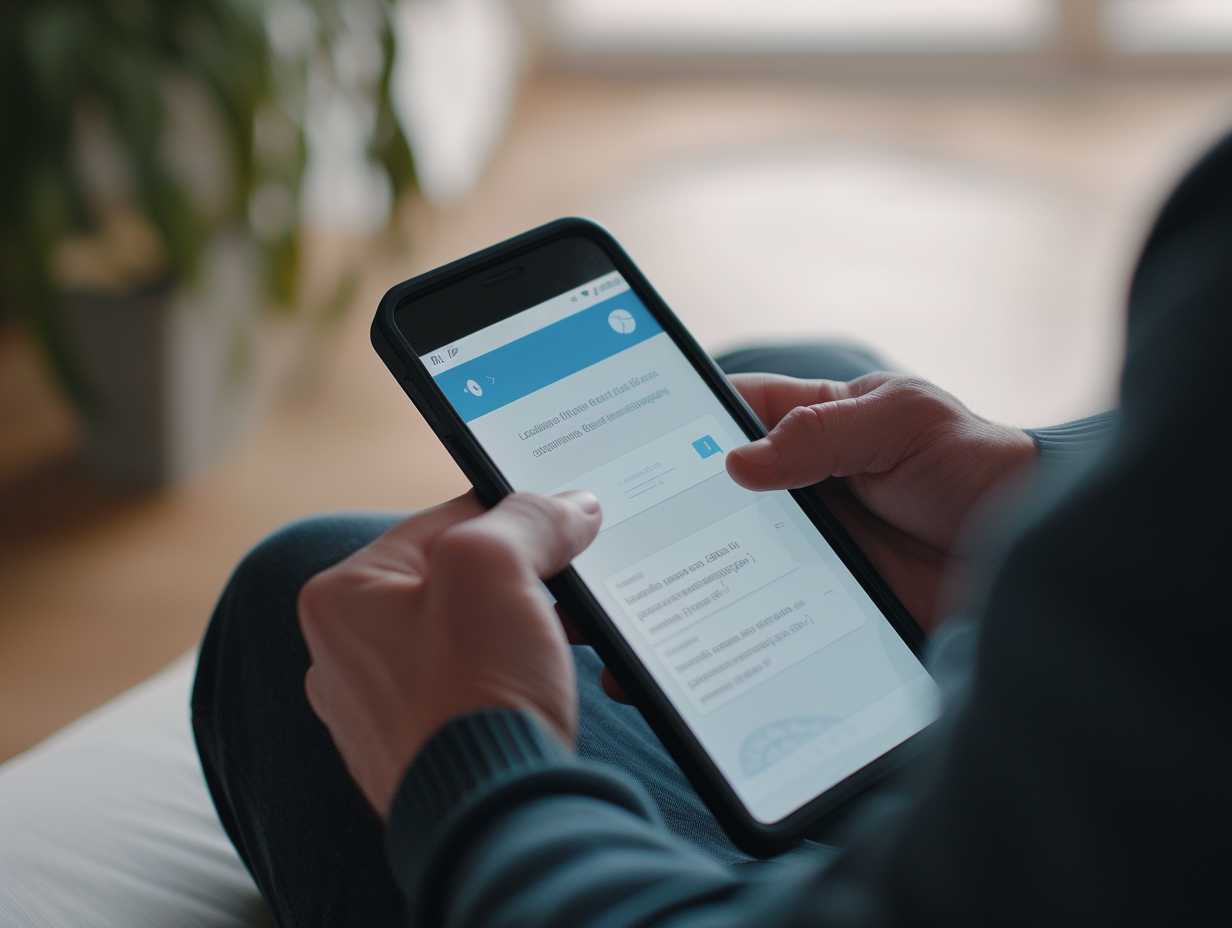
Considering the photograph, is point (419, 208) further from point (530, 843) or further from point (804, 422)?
point (530, 843)

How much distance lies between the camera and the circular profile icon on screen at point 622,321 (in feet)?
2.14

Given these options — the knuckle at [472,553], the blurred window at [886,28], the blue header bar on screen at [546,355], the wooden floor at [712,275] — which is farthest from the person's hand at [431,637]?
the blurred window at [886,28]

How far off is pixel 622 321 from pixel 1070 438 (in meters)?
0.23

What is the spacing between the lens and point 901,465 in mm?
630

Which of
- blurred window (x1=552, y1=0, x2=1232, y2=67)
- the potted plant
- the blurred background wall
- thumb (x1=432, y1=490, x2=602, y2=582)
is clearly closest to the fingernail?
thumb (x1=432, y1=490, x2=602, y2=582)

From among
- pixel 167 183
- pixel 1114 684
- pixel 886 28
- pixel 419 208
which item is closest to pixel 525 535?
pixel 1114 684

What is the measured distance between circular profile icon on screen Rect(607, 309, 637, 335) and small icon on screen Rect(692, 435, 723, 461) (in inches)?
2.7

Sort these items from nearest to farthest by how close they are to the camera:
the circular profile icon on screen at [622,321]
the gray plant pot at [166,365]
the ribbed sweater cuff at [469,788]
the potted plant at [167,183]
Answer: the ribbed sweater cuff at [469,788] → the circular profile icon on screen at [622,321] → the potted plant at [167,183] → the gray plant pot at [166,365]

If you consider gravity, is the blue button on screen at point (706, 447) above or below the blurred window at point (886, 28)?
above

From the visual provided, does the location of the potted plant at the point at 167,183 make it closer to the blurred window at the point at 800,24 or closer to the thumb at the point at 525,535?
the thumb at the point at 525,535

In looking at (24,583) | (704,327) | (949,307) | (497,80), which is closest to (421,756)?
(24,583)

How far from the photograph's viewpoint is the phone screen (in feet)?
1.81

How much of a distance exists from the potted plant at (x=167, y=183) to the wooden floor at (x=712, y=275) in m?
0.12

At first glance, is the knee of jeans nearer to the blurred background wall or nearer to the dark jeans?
the dark jeans
